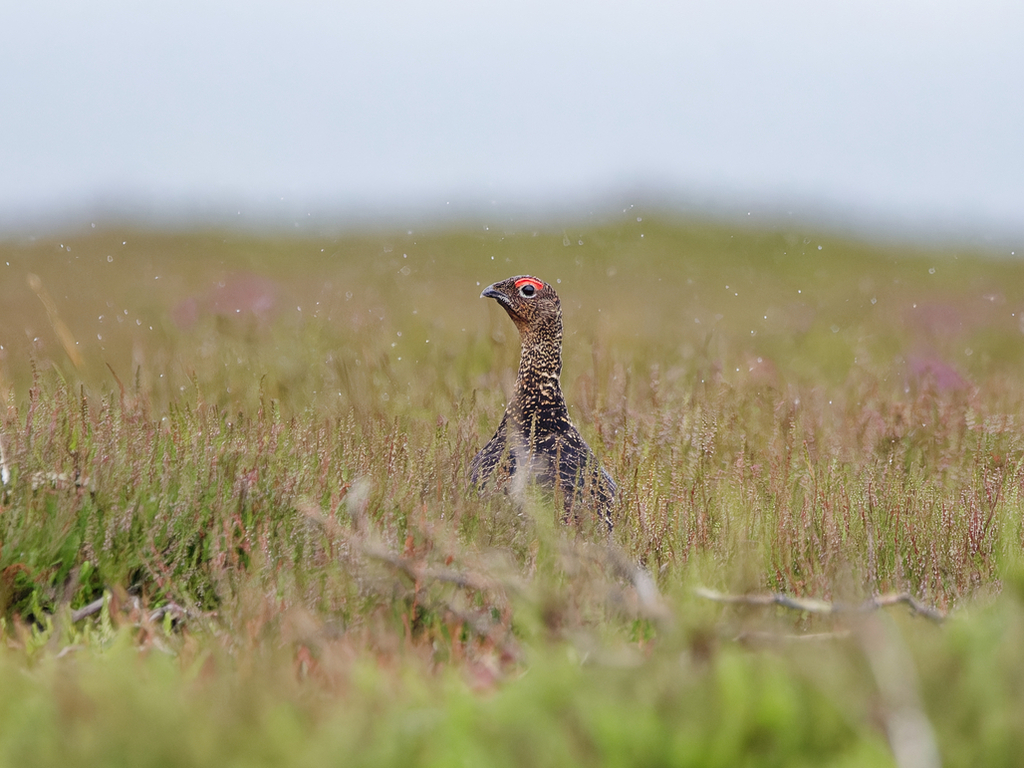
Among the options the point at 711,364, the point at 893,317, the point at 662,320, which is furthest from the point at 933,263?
the point at 711,364

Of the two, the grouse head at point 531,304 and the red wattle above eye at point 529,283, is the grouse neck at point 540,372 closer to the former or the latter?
the grouse head at point 531,304

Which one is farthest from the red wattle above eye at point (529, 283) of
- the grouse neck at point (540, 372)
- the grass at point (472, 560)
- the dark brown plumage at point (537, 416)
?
the grass at point (472, 560)

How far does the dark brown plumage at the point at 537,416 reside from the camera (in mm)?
4484

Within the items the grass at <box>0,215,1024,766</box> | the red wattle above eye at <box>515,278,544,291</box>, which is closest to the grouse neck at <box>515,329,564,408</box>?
the red wattle above eye at <box>515,278,544,291</box>

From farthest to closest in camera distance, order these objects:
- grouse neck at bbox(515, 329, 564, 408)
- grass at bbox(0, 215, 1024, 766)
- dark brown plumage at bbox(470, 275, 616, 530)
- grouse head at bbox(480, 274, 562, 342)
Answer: grouse head at bbox(480, 274, 562, 342)
grouse neck at bbox(515, 329, 564, 408)
dark brown plumage at bbox(470, 275, 616, 530)
grass at bbox(0, 215, 1024, 766)

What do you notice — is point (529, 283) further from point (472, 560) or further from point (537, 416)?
point (472, 560)

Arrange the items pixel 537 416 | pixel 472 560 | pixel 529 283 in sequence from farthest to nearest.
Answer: pixel 529 283 → pixel 537 416 → pixel 472 560

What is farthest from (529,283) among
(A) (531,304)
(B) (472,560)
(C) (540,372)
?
(B) (472,560)

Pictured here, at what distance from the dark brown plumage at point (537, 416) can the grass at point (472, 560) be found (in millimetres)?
173

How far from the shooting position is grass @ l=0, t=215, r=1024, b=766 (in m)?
1.81

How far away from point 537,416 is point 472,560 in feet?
7.48

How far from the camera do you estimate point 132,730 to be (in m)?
1.82

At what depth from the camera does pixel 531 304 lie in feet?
17.1

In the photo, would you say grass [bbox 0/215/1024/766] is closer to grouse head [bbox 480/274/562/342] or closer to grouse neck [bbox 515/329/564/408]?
grouse neck [bbox 515/329/564/408]
